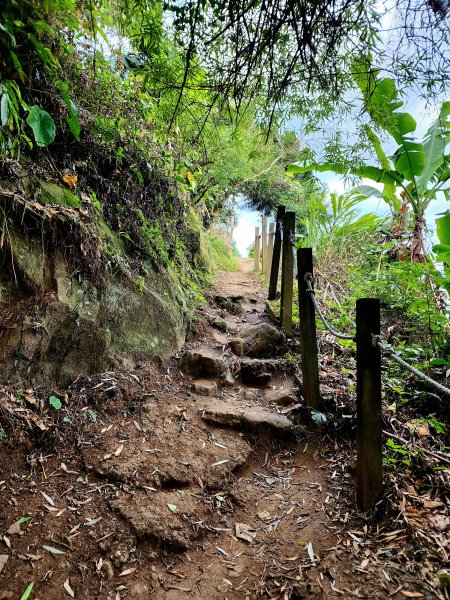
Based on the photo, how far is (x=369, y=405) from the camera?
1.82 metres

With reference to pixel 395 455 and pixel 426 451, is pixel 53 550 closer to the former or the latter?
pixel 395 455

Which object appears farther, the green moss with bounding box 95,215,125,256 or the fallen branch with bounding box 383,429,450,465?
the green moss with bounding box 95,215,125,256

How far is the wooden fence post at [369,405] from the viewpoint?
1803 millimetres

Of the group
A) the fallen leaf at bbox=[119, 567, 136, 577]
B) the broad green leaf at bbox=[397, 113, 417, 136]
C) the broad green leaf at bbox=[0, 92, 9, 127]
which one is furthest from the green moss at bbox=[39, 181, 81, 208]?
the broad green leaf at bbox=[397, 113, 417, 136]

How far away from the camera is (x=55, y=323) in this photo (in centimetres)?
262

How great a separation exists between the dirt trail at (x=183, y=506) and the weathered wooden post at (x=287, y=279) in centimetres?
111

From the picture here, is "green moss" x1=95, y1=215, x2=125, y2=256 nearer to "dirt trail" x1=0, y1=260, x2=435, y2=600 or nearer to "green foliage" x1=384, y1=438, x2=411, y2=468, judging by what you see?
"dirt trail" x1=0, y1=260, x2=435, y2=600

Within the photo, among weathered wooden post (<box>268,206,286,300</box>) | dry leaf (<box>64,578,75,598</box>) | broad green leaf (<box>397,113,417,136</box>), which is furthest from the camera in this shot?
weathered wooden post (<box>268,206,286,300</box>)

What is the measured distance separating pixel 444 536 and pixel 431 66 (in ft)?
8.13

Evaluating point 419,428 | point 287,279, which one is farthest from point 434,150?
point 419,428

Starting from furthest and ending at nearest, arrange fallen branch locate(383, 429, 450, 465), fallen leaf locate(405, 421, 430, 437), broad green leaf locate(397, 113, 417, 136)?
1. broad green leaf locate(397, 113, 417, 136)
2. fallen leaf locate(405, 421, 430, 437)
3. fallen branch locate(383, 429, 450, 465)

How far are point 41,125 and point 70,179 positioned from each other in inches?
22.4

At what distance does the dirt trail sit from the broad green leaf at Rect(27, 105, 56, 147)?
1.85 metres

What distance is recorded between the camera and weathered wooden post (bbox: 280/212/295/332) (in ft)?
13.3
